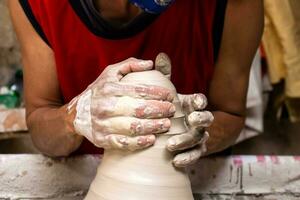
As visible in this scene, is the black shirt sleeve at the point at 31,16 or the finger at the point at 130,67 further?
the black shirt sleeve at the point at 31,16

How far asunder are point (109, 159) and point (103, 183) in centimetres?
4

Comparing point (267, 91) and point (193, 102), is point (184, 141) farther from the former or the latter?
point (267, 91)

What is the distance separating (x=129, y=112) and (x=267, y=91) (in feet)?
4.39

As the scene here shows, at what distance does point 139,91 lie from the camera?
87 cm

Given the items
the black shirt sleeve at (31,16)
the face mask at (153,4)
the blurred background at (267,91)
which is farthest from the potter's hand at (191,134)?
the blurred background at (267,91)

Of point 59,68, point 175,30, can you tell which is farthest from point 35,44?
point 175,30

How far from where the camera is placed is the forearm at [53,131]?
1089mm

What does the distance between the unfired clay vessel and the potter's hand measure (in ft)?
0.05

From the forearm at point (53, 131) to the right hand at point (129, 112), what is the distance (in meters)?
0.14

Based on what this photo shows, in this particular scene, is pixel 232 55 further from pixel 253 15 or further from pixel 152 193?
pixel 152 193

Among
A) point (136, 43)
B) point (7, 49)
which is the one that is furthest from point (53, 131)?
point (7, 49)

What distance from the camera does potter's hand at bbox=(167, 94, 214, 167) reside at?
89 centimetres

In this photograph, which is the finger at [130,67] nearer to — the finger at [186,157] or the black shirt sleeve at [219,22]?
the finger at [186,157]

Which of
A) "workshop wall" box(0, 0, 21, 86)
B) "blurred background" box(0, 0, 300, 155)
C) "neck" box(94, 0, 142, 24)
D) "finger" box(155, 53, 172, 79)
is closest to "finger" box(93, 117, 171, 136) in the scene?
"finger" box(155, 53, 172, 79)
